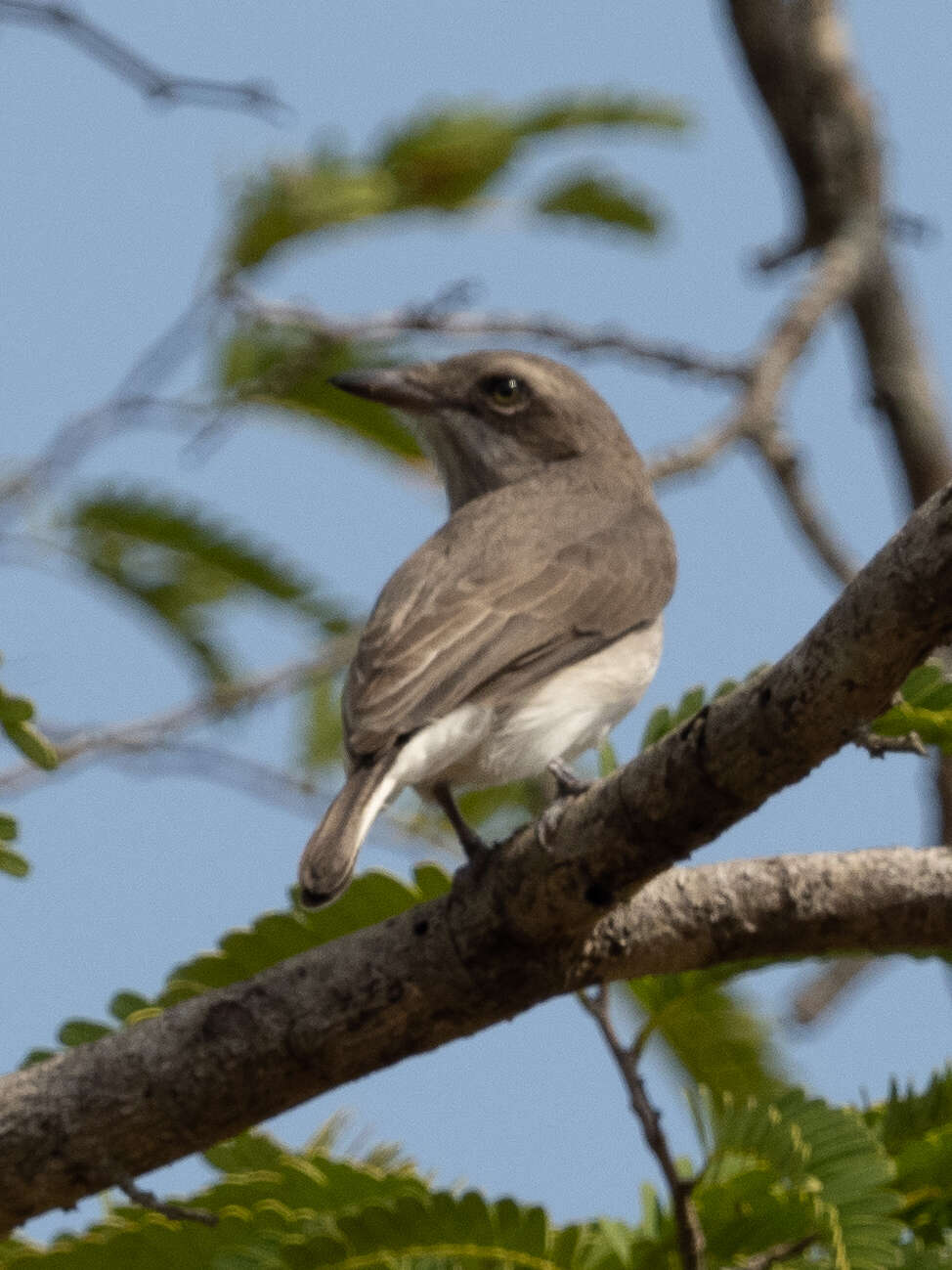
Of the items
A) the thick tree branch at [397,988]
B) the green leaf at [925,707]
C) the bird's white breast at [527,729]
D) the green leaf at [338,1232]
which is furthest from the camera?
the bird's white breast at [527,729]

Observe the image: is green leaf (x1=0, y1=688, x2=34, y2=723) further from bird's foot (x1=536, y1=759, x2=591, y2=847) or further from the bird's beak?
the bird's beak

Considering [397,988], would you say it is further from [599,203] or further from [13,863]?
[599,203]

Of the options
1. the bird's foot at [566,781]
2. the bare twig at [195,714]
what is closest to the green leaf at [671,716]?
the bird's foot at [566,781]

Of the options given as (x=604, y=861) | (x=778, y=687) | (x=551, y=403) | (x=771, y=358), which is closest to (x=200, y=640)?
(x=551, y=403)

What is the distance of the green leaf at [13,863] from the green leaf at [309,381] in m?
3.02

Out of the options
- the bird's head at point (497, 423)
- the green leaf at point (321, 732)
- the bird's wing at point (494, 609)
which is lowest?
the bird's wing at point (494, 609)

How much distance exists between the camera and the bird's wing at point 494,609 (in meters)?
5.18

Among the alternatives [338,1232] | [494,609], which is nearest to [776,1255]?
[338,1232]

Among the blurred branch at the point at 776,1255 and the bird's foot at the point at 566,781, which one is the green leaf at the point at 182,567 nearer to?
the bird's foot at the point at 566,781

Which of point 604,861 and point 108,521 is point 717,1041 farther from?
point 108,521

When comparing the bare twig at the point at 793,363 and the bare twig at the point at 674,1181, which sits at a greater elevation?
the bare twig at the point at 793,363

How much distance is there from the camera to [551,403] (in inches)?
293

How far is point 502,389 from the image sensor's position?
740cm

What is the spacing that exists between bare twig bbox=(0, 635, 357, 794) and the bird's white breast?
1144 millimetres
